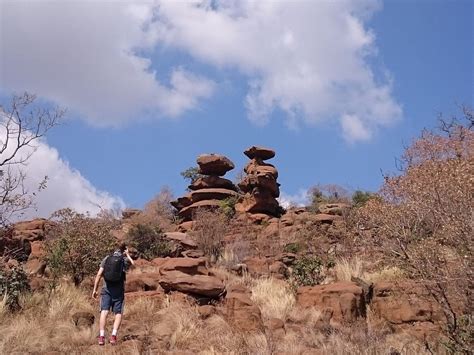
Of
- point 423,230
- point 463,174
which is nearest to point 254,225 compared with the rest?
point 423,230

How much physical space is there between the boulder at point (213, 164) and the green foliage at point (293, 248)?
1476cm

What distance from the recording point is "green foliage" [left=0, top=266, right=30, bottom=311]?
12.9m

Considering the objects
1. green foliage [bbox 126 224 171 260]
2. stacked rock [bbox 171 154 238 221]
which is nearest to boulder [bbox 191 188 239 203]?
stacked rock [bbox 171 154 238 221]

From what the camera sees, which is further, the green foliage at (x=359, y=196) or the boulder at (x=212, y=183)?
the boulder at (x=212, y=183)

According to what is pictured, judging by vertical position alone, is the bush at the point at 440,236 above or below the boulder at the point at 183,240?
below

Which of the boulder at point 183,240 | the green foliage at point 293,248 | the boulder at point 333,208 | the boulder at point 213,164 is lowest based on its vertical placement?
the green foliage at point 293,248

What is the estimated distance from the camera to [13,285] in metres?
13.3

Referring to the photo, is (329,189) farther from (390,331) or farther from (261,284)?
(390,331)

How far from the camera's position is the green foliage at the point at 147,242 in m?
22.7

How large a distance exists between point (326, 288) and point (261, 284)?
7.39 feet

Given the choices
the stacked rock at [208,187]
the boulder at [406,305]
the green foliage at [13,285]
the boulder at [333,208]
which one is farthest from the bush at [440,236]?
the stacked rock at [208,187]

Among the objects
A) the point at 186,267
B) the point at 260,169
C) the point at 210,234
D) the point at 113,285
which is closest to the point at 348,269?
the point at 186,267

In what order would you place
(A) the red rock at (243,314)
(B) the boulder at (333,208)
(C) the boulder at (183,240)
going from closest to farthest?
1. (A) the red rock at (243,314)
2. (C) the boulder at (183,240)
3. (B) the boulder at (333,208)

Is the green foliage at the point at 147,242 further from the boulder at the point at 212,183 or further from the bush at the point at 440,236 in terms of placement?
the bush at the point at 440,236
